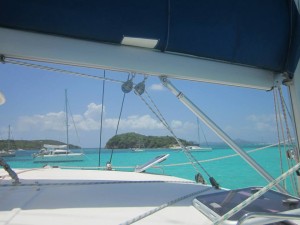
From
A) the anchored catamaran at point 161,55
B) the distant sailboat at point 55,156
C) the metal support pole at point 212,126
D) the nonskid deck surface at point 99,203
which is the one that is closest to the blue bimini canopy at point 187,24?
the anchored catamaran at point 161,55

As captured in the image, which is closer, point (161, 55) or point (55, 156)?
point (161, 55)

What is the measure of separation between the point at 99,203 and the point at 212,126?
0.64m

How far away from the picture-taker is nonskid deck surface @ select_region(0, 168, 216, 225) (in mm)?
969

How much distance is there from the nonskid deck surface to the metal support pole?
1.13ft

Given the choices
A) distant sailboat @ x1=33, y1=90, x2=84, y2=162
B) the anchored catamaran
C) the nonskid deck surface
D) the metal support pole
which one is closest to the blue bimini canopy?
the anchored catamaran

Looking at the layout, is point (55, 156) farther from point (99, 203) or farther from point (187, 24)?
point (187, 24)

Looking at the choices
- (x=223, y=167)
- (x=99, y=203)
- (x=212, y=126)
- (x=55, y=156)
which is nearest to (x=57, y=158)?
(x=55, y=156)

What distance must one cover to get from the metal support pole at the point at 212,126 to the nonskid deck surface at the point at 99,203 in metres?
0.34

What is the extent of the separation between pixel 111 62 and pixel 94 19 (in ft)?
0.63

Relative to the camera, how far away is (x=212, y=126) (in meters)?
1.25

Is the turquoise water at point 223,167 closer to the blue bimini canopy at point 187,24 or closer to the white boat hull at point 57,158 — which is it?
the blue bimini canopy at point 187,24

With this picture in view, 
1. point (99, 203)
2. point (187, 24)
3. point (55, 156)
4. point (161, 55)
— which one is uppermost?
point (187, 24)

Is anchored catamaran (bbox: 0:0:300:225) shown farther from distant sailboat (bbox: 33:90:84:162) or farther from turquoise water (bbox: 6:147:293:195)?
distant sailboat (bbox: 33:90:84:162)

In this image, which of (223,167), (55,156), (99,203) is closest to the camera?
(99,203)
